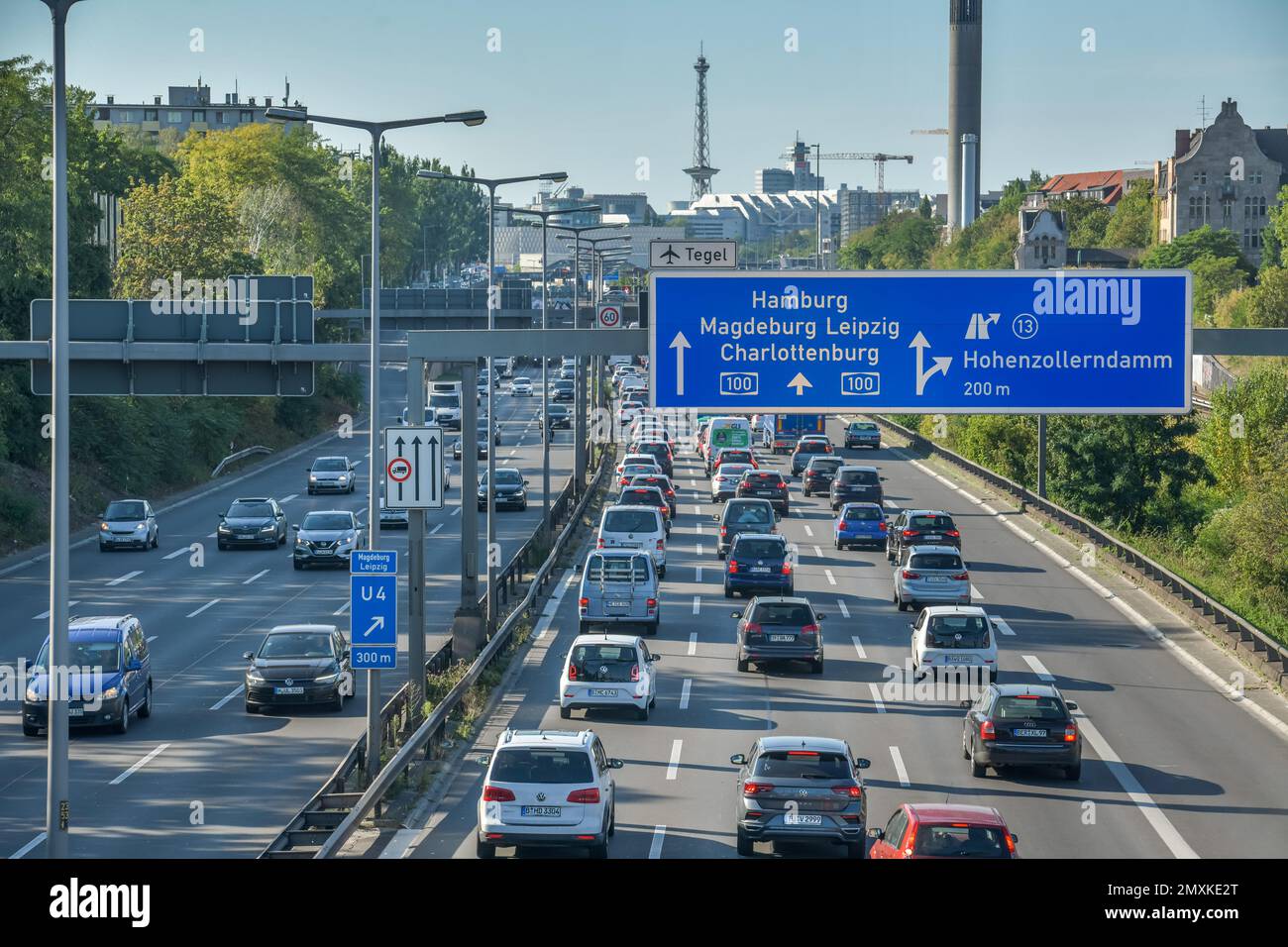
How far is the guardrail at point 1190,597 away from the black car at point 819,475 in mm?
6595

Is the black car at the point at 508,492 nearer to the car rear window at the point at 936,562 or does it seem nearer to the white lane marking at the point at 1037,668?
the car rear window at the point at 936,562

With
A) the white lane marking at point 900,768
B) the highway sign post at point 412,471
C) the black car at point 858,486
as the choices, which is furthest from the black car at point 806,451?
the highway sign post at point 412,471

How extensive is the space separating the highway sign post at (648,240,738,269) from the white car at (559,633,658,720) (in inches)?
294

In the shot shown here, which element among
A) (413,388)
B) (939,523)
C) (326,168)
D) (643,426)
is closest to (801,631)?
(413,388)

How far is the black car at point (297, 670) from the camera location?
3053 centimetres

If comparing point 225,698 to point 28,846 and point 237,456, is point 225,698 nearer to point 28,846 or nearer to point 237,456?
point 28,846

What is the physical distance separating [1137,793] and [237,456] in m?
59.7

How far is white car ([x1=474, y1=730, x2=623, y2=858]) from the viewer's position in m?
20.4

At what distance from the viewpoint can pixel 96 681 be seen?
2889 centimetres

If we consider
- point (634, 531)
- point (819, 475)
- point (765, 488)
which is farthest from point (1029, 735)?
point (819, 475)

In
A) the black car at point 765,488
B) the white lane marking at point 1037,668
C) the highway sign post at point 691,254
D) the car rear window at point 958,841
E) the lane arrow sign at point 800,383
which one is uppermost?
the highway sign post at point 691,254
